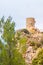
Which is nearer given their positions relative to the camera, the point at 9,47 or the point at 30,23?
the point at 9,47

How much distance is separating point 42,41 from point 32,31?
9.69 metres

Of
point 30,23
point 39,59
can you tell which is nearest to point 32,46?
point 39,59

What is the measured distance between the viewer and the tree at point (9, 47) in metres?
22.7

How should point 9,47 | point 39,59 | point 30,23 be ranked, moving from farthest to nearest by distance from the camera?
point 30,23
point 39,59
point 9,47

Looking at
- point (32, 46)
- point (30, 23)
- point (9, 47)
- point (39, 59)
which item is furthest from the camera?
point (30, 23)

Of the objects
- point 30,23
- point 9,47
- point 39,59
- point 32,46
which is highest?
point 9,47

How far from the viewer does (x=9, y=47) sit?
23.2m

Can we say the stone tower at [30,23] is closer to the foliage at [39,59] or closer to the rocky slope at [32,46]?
the rocky slope at [32,46]

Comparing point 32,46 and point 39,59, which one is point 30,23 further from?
point 39,59

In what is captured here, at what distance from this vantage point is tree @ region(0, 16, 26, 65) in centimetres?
2269

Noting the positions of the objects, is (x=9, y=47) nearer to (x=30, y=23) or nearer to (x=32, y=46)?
(x=32, y=46)

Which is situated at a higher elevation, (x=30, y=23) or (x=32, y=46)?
(x=30, y=23)

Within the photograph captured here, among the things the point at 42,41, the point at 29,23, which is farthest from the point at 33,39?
the point at 29,23

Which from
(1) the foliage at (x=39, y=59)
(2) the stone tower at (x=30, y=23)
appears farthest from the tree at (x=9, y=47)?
(2) the stone tower at (x=30, y=23)
